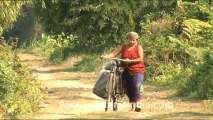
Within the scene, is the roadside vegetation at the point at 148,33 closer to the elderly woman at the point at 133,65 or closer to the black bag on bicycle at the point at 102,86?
the black bag on bicycle at the point at 102,86

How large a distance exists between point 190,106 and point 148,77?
242 inches

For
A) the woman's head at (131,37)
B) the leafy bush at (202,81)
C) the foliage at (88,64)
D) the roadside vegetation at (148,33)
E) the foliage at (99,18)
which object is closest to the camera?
the woman's head at (131,37)

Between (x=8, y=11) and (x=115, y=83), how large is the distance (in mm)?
3926

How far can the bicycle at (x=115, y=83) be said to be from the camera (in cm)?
1123

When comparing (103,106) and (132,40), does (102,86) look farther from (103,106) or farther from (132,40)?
(103,106)

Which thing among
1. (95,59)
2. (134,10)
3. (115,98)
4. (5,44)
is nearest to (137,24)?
(134,10)

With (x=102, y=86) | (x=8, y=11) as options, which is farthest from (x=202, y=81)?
(x=8, y=11)

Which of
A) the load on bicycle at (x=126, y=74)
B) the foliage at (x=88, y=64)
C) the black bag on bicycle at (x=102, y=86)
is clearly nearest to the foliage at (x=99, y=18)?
the foliage at (x=88, y=64)

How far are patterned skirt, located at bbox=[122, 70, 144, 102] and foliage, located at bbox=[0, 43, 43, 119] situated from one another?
7.29 ft

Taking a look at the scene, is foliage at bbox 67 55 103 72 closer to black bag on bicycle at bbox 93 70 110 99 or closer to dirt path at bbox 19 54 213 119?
dirt path at bbox 19 54 213 119

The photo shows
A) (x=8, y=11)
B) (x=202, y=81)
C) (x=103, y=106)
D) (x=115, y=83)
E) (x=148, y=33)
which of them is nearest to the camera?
(x=115, y=83)

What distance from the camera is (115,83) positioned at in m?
11.4

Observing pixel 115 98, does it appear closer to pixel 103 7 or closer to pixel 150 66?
pixel 150 66

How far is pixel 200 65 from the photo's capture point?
1484 cm
